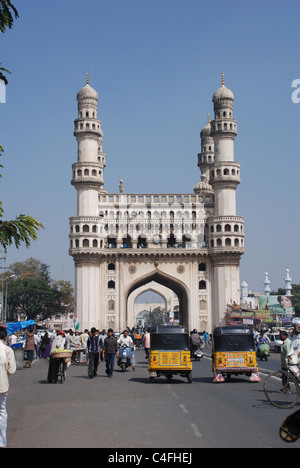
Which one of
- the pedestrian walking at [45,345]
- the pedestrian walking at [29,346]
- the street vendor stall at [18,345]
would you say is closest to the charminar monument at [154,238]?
the pedestrian walking at [45,345]

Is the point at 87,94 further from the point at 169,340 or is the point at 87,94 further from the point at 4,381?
the point at 4,381

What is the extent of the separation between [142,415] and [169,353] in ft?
22.7

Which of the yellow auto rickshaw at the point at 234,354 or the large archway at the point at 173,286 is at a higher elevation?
the large archway at the point at 173,286

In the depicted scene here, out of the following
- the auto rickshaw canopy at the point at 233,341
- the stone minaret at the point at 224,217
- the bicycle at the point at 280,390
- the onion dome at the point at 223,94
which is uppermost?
the onion dome at the point at 223,94

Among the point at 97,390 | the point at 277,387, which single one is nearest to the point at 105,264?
the point at 97,390

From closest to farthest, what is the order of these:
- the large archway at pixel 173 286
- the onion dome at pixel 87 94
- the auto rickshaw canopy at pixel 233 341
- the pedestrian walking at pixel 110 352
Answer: the auto rickshaw canopy at pixel 233 341, the pedestrian walking at pixel 110 352, the large archway at pixel 173 286, the onion dome at pixel 87 94

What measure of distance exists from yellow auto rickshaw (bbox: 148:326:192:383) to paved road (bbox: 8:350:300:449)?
41cm

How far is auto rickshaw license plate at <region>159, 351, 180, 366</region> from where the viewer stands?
18141mm

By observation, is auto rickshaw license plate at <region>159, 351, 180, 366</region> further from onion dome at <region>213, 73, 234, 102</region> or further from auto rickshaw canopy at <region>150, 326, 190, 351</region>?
onion dome at <region>213, 73, 234, 102</region>

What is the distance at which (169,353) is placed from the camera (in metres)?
18.2

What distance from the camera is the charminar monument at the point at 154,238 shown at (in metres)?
56.5

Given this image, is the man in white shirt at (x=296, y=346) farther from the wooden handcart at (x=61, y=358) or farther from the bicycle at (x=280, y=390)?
the wooden handcart at (x=61, y=358)

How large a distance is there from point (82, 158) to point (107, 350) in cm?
3994
